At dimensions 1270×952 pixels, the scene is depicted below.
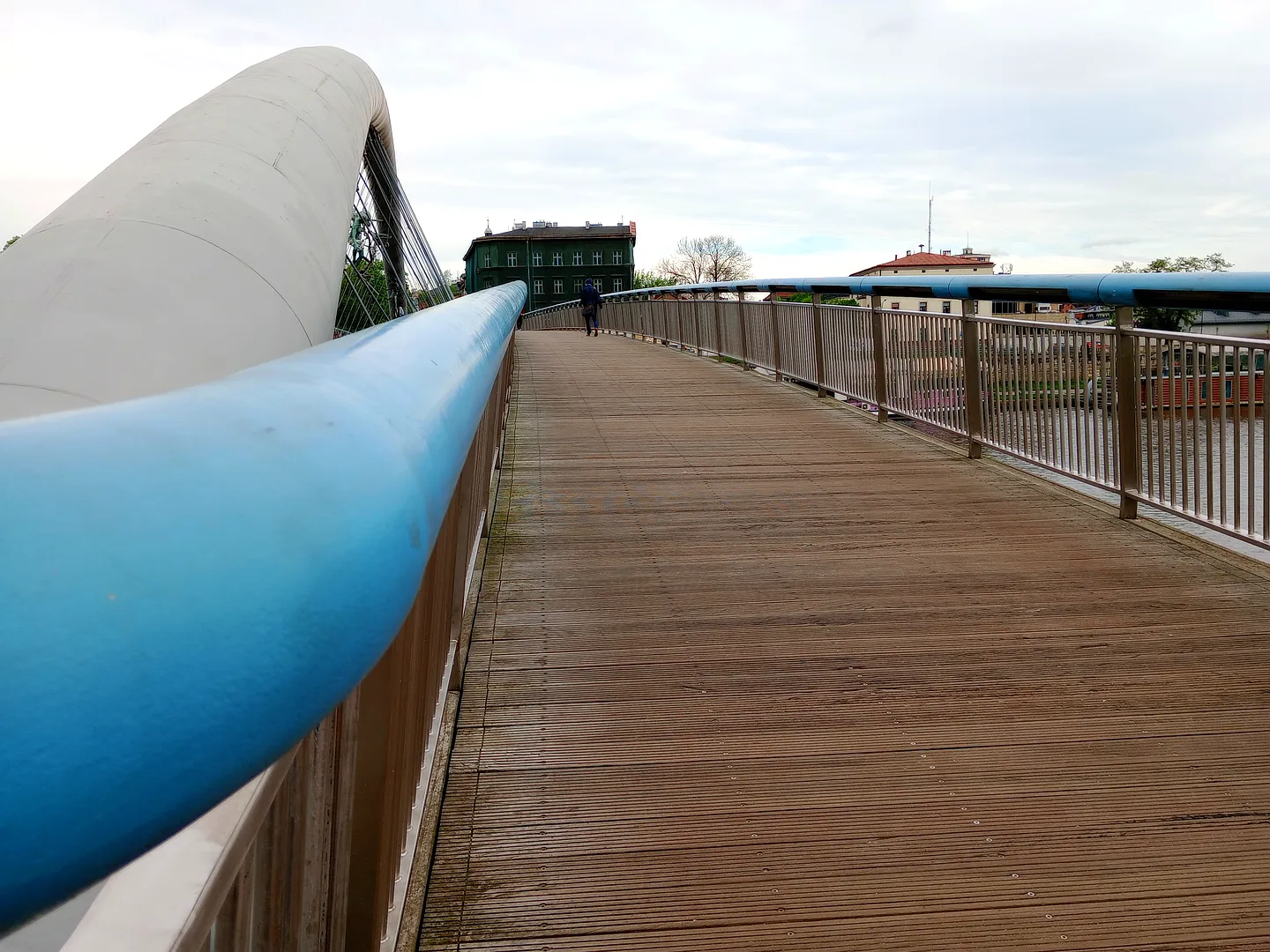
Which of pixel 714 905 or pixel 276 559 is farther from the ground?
pixel 276 559

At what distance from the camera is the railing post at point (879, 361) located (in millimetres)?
10555

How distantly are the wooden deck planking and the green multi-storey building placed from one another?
11574 centimetres

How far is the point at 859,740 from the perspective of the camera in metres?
3.46

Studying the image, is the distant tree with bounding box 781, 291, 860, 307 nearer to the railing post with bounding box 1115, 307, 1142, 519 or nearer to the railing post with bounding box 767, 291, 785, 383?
the railing post with bounding box 767, 291, 785, 383

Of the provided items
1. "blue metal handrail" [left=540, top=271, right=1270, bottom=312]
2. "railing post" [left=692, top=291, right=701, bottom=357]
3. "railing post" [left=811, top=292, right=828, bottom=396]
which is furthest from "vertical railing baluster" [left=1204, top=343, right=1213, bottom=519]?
"railing post" [left=692, top=291, right=701, bottom=357]

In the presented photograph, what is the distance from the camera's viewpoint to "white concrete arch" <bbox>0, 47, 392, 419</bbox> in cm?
265

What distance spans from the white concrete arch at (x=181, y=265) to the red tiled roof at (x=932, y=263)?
99633mm

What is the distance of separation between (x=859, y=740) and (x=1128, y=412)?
3573 millimetres

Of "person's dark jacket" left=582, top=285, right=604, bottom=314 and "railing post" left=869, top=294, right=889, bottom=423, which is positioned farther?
"person's dark jacket" left=582, top=285, right=604, bottom=314

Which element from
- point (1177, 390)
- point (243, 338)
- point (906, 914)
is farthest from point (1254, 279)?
point (243, 338)

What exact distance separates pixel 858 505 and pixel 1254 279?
2.39 m

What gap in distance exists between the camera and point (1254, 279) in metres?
5.24

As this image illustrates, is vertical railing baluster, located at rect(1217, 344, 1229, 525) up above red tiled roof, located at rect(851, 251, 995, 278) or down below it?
below

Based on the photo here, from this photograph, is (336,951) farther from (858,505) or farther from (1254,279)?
(858,505)
